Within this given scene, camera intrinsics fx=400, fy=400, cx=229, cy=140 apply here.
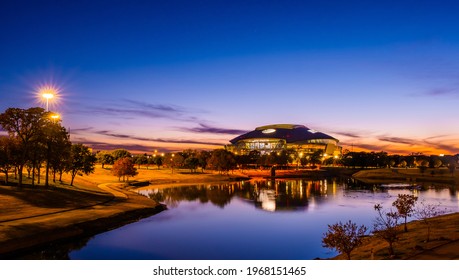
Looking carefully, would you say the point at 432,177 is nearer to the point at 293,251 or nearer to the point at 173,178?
the point at 173,178

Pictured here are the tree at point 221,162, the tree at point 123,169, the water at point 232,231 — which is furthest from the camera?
the tree at point 221,162

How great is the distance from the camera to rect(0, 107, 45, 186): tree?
37.3 meters

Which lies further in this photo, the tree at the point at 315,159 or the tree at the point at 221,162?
the tree at the point at 315,159

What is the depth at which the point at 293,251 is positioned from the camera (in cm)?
2514

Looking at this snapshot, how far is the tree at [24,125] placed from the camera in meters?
37.3

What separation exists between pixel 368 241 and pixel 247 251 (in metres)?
7.33

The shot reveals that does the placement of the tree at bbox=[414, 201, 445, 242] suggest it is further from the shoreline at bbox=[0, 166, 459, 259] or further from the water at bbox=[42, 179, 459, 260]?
the shoreline at bbox=[0, 166, 459, 259]

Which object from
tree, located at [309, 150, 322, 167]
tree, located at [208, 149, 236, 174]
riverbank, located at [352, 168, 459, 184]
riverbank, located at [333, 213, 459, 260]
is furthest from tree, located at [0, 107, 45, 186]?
tree, located at [309, 150, 322, 167]

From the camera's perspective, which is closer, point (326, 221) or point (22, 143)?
point (326, 221)

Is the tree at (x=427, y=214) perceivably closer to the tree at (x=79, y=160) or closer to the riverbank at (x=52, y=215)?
the riverbank at (x=52, y=215)

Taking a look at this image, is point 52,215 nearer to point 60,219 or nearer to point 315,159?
point 60,219

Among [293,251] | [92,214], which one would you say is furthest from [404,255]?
[92,214]

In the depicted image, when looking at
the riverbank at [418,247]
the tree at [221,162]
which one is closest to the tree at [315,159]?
the tree at [221,162]
